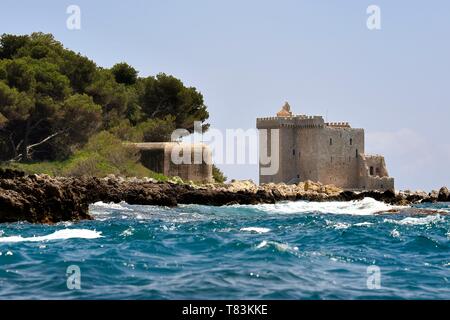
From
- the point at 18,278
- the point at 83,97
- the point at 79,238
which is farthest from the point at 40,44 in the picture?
the point at 18,278

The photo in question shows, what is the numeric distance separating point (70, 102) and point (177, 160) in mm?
7399

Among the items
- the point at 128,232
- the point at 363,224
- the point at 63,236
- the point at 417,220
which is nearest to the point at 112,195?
the point at 417,220

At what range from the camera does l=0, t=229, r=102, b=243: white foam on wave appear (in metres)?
18.8

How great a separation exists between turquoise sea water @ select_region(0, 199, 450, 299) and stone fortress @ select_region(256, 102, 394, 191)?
41.2 metres

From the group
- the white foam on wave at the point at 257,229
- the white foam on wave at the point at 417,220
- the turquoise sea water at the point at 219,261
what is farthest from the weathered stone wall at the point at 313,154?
the white foam on wave at the point at 257,229

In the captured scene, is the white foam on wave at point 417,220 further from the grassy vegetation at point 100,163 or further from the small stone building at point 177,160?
the small stone building at point 177,160

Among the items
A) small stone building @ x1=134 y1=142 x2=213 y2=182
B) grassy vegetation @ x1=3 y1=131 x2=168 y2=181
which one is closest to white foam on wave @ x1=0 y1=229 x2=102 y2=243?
grassy vegetation @ x1=3 y1=131 x2=168 y2=181

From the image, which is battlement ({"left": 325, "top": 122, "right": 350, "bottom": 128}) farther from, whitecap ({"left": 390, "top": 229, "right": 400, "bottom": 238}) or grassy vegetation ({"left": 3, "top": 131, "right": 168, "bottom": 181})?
whitecap ({"left": 390, "top": 229, "right": 400, "bottom": 238})

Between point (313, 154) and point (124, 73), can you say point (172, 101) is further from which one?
point (313, 154)

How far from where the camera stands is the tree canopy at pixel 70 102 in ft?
164

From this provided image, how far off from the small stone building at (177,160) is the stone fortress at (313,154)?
11982mm
